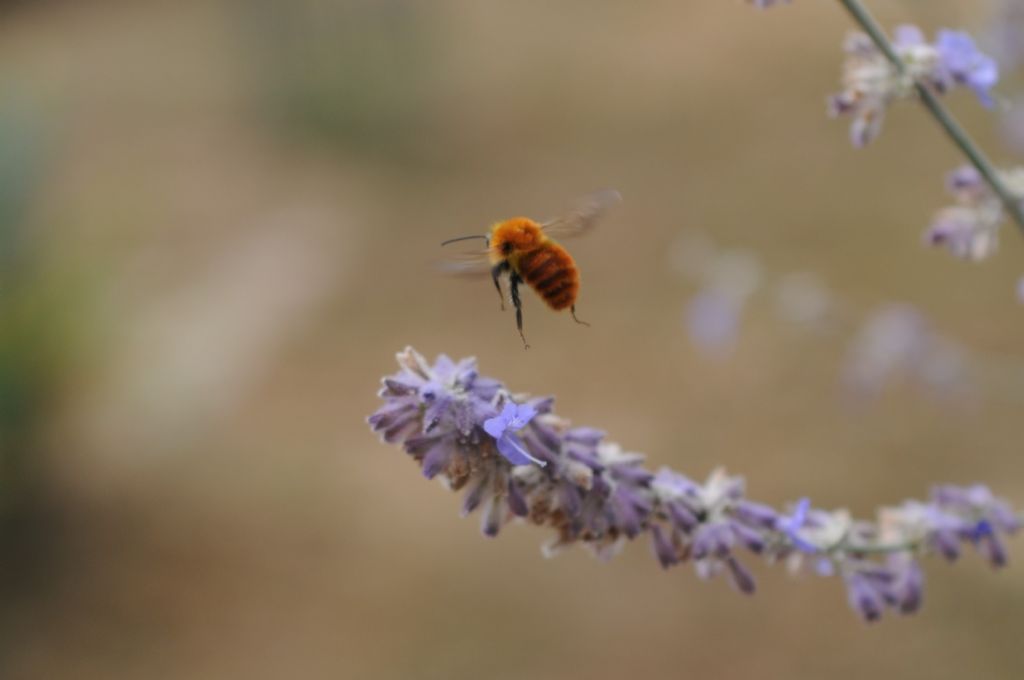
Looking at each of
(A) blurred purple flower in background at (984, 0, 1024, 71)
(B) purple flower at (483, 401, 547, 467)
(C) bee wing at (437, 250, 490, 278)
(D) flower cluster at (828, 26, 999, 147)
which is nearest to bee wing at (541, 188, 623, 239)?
(C) bee wing at (437, 250, 490, 278)

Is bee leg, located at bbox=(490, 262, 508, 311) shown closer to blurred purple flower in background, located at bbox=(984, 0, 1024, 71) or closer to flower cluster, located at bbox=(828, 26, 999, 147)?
flower cluster, located at bbox=(828, 26, 999, 147)

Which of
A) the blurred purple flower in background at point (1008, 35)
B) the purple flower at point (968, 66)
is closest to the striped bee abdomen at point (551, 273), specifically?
the purple flower at point (968, 66)

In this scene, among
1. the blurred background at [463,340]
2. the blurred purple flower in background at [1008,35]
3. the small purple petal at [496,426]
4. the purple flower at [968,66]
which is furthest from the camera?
the blurred background at [463,340]

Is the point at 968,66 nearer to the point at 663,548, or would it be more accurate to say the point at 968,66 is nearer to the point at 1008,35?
the point at 663,548

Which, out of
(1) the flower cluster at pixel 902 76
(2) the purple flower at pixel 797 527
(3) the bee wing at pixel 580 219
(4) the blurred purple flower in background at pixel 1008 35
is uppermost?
(4) the blurred purple flower in background at pixel 1008 35

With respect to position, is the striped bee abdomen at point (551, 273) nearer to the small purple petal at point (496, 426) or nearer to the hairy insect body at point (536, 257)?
the hairy insect body at point (536, 257)
